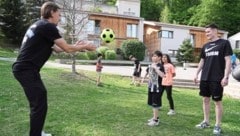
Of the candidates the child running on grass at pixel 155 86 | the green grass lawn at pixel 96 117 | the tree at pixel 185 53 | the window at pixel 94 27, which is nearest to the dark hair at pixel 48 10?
the green grass lawn at pixel 96 117

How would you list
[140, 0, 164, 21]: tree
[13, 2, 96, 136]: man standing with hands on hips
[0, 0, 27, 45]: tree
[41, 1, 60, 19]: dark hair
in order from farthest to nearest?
1. [140, 0, 164, 21]: tree
2. [0, 0, 27, 45]: tree
3. [41, 1, 60, 19]: dark hair
4. [13, 2, 96, 136]: man standing with hands on hips

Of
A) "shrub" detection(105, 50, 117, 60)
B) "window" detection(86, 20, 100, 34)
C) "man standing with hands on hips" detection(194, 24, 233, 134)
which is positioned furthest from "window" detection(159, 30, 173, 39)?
"man standing with hands on hips" detection(194, 24, 233, 134)

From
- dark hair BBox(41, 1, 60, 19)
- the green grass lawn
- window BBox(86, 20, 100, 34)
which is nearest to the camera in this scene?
dark hair BBox(41, 1, 60, 19)

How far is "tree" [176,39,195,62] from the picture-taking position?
43906mm

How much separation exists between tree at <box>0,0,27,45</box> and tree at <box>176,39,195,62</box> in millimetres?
17554

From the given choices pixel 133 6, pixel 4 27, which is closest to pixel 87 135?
pixel 4 27

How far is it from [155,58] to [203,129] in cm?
172

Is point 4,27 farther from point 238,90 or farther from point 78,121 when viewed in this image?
point 78,121

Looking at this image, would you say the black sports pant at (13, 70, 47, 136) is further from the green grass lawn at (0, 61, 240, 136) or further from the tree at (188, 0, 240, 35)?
the tree at (188, 0, 240, 35)

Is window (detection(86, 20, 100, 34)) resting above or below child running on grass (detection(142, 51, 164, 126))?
above

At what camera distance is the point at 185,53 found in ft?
144

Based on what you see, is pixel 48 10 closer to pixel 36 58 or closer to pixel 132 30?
pixel 36 58

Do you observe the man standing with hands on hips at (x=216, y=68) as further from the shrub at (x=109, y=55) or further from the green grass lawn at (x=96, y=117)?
the shrub at (x=109, y=55)

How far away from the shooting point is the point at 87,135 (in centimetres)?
675
